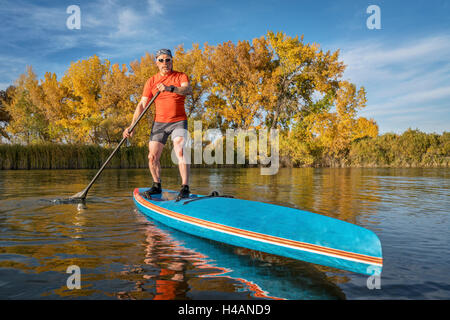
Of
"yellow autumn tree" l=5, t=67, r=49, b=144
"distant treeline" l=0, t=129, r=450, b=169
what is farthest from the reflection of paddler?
"yellow autumn tree" l=5, t=67, r=49, b=144

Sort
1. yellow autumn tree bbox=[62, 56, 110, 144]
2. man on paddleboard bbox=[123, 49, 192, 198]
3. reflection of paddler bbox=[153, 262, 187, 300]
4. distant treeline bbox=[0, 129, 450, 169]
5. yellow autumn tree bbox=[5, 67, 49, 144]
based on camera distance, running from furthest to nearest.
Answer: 1. yellow autumn tree bbox=[5, 67, 49, 144]
2. yellow autumn tree bbox=[62, 56, 110, 144]
3. distant treeline bbox=[0, 129, 450, 169]
4. man on paddleboard bbox=[123, 49, 192, 198]
5. reflection of paddler bbox=[153, 262, 187, 300]

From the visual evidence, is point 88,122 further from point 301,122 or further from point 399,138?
point 399,138

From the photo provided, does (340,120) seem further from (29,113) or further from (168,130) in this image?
(29,113)

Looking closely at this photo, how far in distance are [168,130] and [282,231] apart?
294 centimetres

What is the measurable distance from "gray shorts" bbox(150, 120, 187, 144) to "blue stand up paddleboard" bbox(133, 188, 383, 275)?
140 cm

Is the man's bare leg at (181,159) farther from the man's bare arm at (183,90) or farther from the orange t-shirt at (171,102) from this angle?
the man's bare arm at (183,90)

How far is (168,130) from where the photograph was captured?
5.04 meters

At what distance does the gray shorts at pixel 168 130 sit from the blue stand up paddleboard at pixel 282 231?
1.40 metres

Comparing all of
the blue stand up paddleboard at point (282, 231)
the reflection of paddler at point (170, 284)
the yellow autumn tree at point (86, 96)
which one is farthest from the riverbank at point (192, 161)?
the reflection of paddler at point (170, 284)

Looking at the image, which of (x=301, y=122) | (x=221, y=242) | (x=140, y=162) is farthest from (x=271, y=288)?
(x=301, y=122)

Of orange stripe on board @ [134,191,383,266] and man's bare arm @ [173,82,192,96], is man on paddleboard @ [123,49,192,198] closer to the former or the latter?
man's bare arm @ [173,82,192,96]

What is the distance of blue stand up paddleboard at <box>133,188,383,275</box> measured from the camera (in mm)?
2271

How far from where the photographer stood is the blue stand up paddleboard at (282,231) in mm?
2271

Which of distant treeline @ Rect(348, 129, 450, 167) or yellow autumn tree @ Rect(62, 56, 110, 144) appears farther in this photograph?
yellow autumn tree @ Rect(62, 56, 110, 144)
